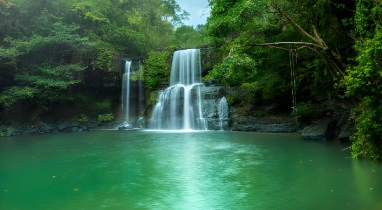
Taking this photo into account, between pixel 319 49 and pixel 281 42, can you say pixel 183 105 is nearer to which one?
pixel 319 49

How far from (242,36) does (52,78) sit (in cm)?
1226

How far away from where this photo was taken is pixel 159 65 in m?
21.4

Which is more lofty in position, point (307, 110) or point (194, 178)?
point (307, 110)

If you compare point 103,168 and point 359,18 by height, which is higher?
point 359,18

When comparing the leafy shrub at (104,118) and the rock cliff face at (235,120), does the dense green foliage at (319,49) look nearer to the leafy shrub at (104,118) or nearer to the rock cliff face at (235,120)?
the rock cliff face at (235,120)

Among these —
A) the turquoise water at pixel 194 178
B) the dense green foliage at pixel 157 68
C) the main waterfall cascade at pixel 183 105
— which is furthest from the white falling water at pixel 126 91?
the turquoise water at pixel 194 178

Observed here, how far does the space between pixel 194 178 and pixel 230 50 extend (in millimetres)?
4430

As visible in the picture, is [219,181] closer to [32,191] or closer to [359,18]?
[32,191]

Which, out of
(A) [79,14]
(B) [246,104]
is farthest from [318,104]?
(A) [79,14]

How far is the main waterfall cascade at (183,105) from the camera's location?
17547 mm

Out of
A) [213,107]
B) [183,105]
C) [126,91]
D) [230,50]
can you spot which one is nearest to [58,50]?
[126,91]

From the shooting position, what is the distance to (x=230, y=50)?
945cm

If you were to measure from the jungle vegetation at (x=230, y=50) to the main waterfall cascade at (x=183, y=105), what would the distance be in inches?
42.4

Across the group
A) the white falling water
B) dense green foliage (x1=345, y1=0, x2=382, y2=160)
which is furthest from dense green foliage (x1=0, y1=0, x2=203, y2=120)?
dense green foliage (x1=345, y1=0, x2=382, y2=160)
